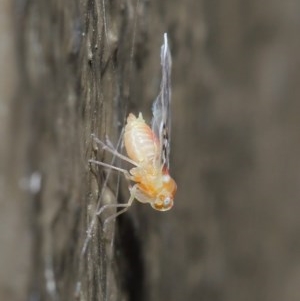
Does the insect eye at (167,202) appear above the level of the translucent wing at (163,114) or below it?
below

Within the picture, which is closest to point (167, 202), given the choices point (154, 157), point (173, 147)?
point (154, 157)

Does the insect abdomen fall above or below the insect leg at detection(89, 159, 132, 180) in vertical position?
above

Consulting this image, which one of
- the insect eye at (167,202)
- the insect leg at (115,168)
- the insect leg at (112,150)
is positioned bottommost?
the insect eye at (167,202)

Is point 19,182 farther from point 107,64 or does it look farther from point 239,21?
point 239,21

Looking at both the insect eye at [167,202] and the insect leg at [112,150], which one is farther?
the insect eye at [167,202]

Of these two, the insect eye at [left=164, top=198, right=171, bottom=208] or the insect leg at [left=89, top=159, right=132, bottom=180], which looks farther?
the insect eye at [left=164, top=198, right=171, bottom=208]
